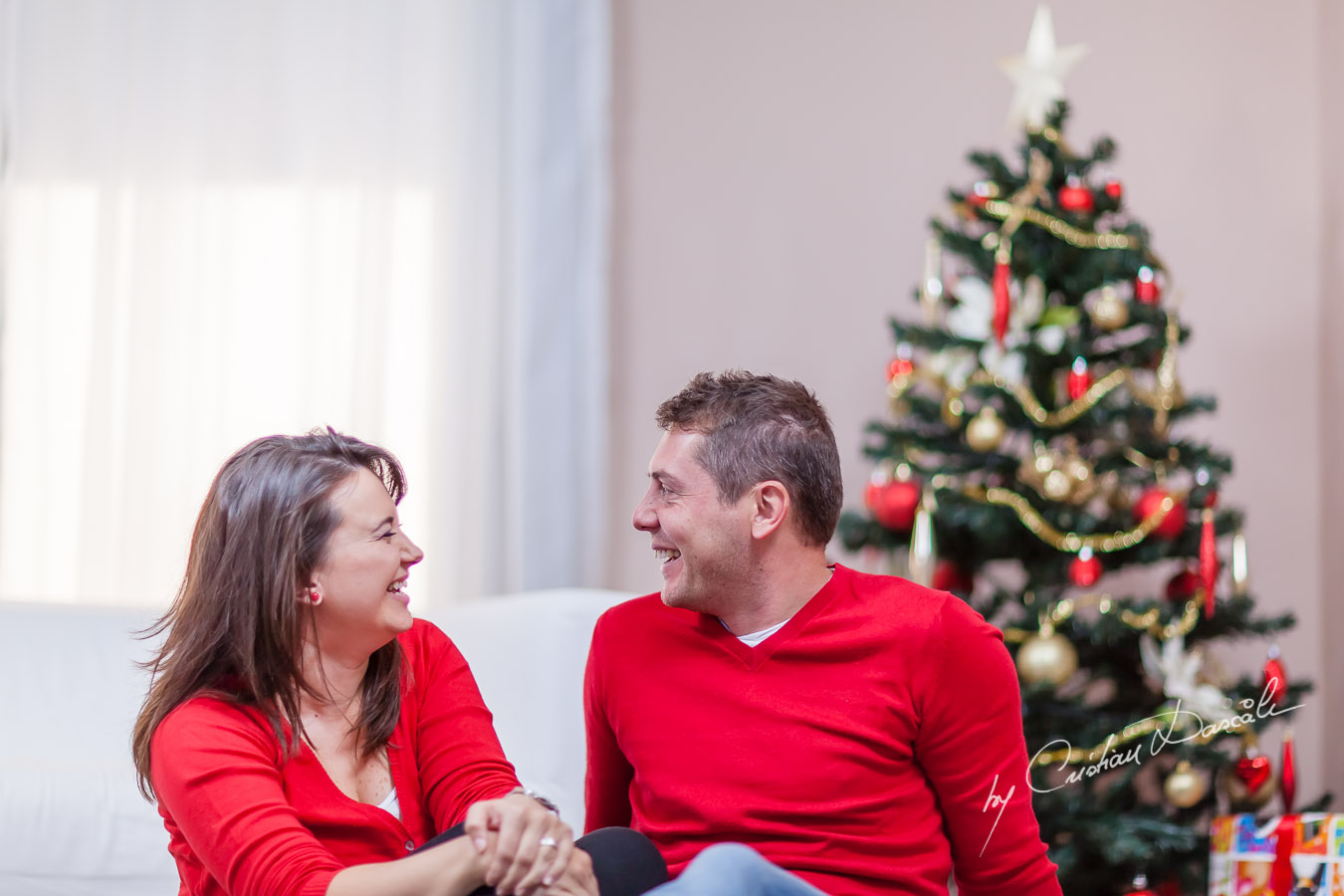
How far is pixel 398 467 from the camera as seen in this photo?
1.54m

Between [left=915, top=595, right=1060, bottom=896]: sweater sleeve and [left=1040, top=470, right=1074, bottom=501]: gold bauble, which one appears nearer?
[left=915, top=595, right=1060, bottom=896]: sweater sleeve

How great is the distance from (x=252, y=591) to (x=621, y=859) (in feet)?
1.61

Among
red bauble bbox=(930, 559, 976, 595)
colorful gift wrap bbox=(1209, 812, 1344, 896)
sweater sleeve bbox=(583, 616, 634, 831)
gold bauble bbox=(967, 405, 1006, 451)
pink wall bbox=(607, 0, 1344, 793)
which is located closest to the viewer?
sweater sleeve bbox=(583, 616, 634, 831)

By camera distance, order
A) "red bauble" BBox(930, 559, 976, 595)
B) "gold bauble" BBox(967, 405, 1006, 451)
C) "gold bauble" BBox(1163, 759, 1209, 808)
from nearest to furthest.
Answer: "gold bauble" BBox(1163, 759, 1209, 808)
"gold bauble" BBox(967, 405, 1006, 451)
"red bauble" BBox(930, 559, 976, 595)

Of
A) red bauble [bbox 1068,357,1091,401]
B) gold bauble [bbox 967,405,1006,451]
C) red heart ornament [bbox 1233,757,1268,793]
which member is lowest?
red heart ornament [bbox 1233,757,1268,793]

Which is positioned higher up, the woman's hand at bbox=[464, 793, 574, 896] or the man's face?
the man's face

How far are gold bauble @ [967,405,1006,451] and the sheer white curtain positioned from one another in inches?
44.4

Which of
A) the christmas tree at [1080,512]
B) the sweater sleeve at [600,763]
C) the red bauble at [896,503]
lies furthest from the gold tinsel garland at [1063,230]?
the sweater sleeve at [600,763]

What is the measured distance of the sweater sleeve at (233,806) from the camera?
121 centimetres

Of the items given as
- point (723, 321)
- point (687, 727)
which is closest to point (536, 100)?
point (723, 321)

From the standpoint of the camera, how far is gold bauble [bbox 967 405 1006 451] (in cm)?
238

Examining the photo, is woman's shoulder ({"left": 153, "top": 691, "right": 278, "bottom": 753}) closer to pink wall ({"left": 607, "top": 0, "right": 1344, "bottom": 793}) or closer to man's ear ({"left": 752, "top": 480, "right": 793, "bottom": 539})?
man's ear ({"left": 752, "top": 480, "right": 793, "bottom": 539})

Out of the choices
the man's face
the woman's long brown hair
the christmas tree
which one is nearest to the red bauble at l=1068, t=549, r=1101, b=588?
the christmas tree

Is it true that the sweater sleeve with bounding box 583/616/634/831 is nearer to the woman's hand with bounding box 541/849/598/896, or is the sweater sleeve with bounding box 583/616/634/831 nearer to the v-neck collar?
the v-neck collar
